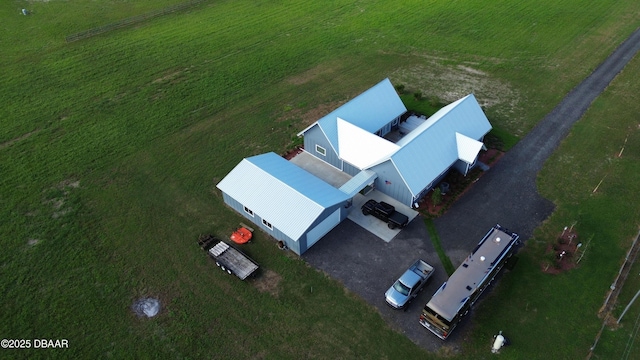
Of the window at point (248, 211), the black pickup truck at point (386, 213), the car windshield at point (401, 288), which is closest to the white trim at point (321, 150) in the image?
the black pickup truck at point (386, 213)

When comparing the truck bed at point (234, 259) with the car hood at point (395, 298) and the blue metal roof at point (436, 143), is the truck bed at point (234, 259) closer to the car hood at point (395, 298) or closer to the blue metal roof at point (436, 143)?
the car hood at point (395, 298)

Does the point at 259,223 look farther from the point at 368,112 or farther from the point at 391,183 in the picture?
the point at 368,112

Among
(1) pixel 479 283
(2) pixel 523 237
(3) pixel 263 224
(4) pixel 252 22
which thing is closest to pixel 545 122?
(2) pixel 523 237

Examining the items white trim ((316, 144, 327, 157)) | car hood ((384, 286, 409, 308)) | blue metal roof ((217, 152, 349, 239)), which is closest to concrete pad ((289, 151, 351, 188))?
white trim ((316, 144, 327, 157))

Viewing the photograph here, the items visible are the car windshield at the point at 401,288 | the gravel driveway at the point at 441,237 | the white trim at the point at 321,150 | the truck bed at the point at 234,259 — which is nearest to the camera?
the car windshield at the point at 401,288

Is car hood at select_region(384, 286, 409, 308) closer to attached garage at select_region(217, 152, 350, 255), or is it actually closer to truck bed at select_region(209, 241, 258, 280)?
attached garage at select_region(217, 152, 350, 255)

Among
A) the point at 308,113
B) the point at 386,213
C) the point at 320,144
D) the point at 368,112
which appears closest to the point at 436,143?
the point at 368,112
